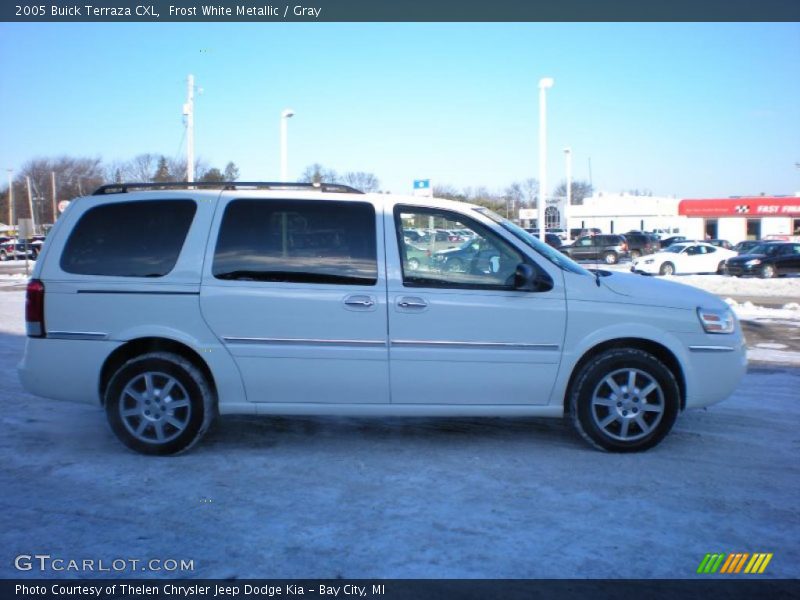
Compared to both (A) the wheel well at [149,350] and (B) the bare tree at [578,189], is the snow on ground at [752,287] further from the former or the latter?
(B) the bare tree at [578,189]

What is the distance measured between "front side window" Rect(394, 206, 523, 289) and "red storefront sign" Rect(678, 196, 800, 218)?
71342 millimetres

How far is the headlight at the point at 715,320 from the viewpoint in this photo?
17.6 ft

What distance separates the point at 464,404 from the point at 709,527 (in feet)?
5.97

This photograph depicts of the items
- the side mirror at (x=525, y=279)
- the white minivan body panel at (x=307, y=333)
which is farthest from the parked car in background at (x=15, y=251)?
the side mirror at (x=525, y=279)

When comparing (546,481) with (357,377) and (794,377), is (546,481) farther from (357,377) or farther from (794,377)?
(794,377)

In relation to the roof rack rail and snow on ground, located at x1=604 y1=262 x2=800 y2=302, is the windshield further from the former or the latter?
snow on ground, located at x1=604 y1=262 x2=800 y2=302

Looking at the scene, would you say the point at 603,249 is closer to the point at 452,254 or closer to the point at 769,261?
the point at 769,261

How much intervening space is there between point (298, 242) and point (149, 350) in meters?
1.36

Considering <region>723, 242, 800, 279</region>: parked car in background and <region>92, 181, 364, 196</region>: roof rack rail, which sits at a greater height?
<region>92, 181, 364, 196</region>: roof rack rail

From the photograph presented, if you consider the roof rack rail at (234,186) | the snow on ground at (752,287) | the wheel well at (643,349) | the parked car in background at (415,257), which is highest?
the roof rack rail at (234,186)

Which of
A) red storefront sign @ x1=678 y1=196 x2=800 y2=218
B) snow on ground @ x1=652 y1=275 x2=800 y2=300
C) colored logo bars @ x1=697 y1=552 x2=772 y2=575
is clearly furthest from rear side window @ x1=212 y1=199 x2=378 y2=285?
red storefront sign @ x1=678 y1=196 x2=800 y2=218

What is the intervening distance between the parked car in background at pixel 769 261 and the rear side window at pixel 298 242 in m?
26.0

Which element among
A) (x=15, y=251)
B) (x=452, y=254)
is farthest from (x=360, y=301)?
(x=15, y=251)

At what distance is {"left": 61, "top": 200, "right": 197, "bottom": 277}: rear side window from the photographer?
5.40m
